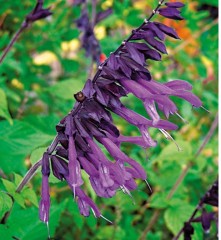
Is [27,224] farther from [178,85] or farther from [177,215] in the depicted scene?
[177,215]

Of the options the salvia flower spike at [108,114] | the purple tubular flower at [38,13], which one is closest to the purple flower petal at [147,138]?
the salvia flower spike at [108,114]

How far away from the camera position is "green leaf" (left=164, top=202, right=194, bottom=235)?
202cm

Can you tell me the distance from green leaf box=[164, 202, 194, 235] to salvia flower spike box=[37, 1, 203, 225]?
0.89 m

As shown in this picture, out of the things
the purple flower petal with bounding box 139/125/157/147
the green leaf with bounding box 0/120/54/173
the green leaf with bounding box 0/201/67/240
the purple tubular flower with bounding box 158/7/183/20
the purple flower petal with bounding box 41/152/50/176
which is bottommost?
the green leaf with bounding box 0/201/67/240

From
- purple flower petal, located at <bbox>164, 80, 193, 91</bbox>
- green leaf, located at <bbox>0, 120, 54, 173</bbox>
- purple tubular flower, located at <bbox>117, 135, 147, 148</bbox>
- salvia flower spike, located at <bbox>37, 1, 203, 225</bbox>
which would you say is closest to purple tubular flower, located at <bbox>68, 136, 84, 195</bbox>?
salvia flower spike, located at <bbox>37, 1, 203, 225</bbox>

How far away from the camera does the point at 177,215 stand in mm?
2049

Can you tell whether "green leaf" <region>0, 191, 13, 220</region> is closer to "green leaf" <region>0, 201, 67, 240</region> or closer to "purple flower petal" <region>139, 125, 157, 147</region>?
"green leaf" <region>0, 201, 67, 240</region>

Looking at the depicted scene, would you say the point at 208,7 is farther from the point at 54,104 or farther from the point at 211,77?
the point at 54,104

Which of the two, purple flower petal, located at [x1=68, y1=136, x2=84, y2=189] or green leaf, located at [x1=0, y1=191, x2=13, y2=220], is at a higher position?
purple flower petal, located at [x1=68, y1=136, x2=84, y2=189]

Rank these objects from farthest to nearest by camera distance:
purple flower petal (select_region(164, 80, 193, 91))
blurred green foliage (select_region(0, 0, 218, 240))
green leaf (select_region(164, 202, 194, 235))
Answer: green leaf (select_region(164, 202, 194, 235)) < blurred green foliage (select_region(0, 0, 218, 240)) < purple flower petal (select_region(164, 80, 193, 91))

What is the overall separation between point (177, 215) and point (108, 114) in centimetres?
103

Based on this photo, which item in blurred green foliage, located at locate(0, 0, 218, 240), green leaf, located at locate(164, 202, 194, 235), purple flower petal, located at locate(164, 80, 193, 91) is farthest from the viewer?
green leaf, located at locate(164, 202, 194, 235)

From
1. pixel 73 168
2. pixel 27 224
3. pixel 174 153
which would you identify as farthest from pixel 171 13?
pixel 174 153

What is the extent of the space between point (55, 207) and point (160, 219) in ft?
4.49
